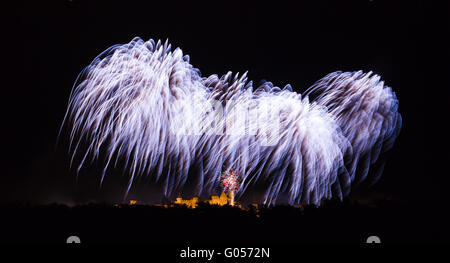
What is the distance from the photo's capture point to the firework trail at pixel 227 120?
1034 centimetres

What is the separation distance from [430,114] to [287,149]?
4.61 m

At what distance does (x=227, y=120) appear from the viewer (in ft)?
35.3

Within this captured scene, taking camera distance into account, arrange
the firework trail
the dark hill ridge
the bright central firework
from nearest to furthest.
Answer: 1. the dark hill ridge
2. the firework trail
3. the bright central firework

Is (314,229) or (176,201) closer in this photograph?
(314,229)

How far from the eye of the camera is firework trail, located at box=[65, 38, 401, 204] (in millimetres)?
10336

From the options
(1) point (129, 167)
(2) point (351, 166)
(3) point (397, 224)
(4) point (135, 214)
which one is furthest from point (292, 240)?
(1) point (129, 167)

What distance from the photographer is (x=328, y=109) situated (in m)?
10.9

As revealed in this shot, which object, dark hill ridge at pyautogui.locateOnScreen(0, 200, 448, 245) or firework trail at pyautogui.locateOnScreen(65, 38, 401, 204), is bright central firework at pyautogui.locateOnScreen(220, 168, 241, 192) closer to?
firework trail at pyautogui.locateOnScreen(65, 38, 401, 204)

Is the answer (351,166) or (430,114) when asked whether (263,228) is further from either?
(430,114)

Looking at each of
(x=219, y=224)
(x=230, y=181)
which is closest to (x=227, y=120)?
(x=230, y=181)

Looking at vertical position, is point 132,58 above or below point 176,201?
above

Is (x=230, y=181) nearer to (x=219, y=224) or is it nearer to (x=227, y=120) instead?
(x=227, y=120)

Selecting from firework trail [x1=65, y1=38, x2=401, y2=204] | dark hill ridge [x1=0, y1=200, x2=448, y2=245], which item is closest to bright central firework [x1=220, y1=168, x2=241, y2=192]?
firework trail [x1=65, y1=38, x2=401, y2=204]

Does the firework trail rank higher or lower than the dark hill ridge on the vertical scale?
higher
